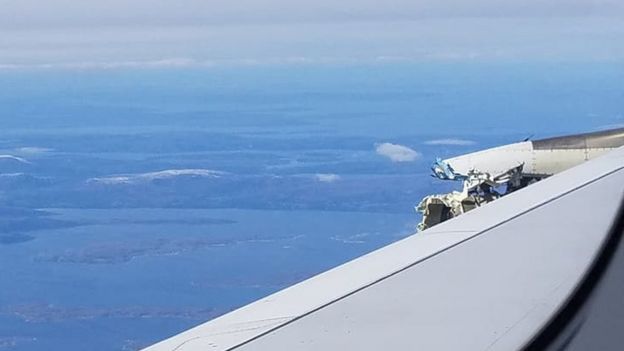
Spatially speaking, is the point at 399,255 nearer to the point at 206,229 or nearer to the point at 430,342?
the point at 430,342

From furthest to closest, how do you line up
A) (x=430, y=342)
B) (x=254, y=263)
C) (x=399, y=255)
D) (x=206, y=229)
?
(x=206, y=229) → (x=254, y=263) → (x=399, y=255) → (x=430, y=342)

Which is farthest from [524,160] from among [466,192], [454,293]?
[454,293]

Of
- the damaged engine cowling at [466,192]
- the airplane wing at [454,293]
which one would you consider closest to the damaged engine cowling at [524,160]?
the damaged engine cowling at [466,192]

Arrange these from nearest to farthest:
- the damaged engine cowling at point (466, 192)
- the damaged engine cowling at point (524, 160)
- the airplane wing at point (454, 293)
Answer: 1. the airplane wing at point (454, 293)
2. the damaged engine cowling at point (466, 192)
3. the damaged engine cowling at point (524, 160)

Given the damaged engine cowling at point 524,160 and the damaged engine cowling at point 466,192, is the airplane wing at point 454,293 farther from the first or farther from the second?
the damaged engine cowling at point 524,160

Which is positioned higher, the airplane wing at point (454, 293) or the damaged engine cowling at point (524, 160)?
the damaged engine cowling at point (524, 160)

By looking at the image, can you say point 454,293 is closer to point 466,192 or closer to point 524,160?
point 466,192

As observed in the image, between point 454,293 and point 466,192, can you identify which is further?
point 466,192

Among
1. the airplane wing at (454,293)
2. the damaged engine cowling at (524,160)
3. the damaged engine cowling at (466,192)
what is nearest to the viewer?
the airplane wing at (454,293)

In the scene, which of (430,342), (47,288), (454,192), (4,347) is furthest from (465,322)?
(47,288)
